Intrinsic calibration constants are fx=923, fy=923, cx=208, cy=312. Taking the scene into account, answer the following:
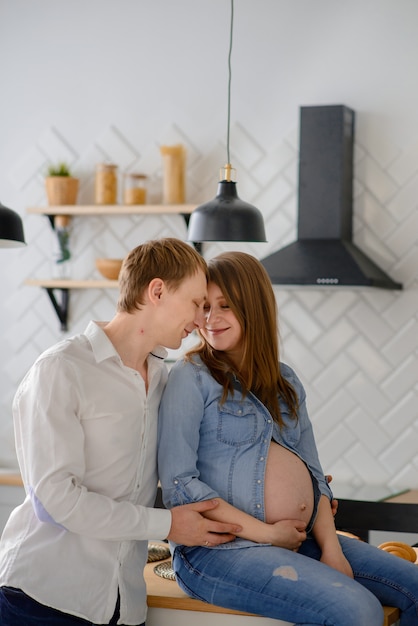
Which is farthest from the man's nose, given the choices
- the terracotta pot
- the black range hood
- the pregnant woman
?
the terracotta pot

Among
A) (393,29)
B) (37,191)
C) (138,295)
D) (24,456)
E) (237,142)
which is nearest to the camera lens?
(24,456)

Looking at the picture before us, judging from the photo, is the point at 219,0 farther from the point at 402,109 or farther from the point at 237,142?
the point at 402,109

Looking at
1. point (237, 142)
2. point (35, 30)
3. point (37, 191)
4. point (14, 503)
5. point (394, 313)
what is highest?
point (35, 30)

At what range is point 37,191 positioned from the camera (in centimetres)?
469

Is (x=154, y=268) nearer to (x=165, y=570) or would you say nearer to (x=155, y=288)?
(x=155, y=288)

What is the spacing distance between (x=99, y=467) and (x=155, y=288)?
41cm

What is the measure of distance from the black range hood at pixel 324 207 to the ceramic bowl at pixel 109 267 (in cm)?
81

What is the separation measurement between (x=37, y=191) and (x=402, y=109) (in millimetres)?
1858

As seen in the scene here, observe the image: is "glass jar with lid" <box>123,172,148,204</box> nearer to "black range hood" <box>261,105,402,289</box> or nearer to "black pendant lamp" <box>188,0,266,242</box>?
"black range hood" <box>261,105,402,289</box>

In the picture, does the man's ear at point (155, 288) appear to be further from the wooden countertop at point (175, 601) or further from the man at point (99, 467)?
the wooden countertop at point (175, 601)

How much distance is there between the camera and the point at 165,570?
2.32 m

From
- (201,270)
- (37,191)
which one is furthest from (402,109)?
(201,270)

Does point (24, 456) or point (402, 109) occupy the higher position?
point (402, 109)

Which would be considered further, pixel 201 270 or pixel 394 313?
pixel 394 313
